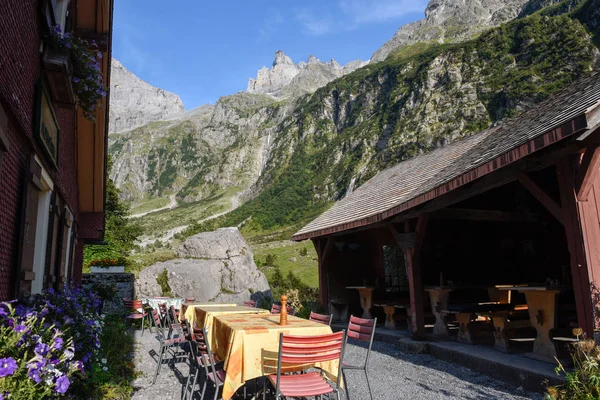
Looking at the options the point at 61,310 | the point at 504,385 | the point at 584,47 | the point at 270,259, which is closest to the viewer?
the point at 61,310

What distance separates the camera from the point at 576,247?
16.3 ft

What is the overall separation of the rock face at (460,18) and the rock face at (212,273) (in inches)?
4214

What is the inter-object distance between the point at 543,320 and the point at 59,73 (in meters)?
7.00

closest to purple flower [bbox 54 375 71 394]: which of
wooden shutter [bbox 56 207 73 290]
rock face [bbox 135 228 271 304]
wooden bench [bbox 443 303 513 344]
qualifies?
wooden shutter [bbox 56 207 73 290]

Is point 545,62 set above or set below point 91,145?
above

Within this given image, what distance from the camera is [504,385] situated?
5.29 m

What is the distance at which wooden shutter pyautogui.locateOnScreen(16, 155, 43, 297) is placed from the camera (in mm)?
4180

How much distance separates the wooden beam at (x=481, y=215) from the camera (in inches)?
329

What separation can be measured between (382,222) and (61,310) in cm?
643

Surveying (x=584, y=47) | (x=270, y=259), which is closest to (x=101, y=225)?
(x=270, y=259)

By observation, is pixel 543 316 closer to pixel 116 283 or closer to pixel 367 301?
pixel 367 301

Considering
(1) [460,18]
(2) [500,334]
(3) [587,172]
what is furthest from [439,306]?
(1) [460,18]

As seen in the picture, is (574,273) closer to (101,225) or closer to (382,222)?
(382,222)

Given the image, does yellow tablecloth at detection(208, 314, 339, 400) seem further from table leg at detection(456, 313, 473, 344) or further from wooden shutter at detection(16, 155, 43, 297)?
table leg at detection(456, 313, 473, 344)
